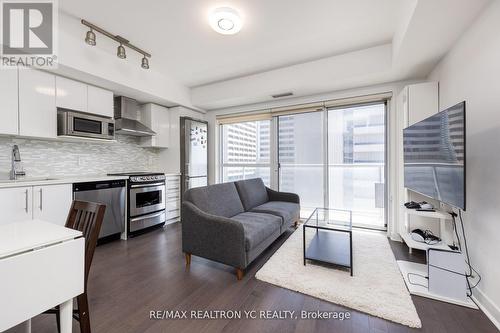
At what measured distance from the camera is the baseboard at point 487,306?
1507mm

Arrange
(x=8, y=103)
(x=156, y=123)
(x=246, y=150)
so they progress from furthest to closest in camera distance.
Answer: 1. (x=246, y=150)
2. (x=156, y=123)
3. (x=8, y=103)

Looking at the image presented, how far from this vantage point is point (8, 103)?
7.52ft

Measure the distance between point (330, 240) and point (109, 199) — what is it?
3.08m

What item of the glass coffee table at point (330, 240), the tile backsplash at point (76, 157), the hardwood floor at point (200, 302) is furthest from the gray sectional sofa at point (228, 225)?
the tile backsplash at point (76, 157)

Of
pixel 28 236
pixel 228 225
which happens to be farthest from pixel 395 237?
pixel 28 236

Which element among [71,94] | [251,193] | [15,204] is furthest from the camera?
[251,193]

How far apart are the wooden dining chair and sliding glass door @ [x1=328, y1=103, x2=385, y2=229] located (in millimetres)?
3467

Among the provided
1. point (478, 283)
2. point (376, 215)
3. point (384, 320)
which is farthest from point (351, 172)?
point (384, 320)

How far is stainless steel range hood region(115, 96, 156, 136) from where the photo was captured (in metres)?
3.43

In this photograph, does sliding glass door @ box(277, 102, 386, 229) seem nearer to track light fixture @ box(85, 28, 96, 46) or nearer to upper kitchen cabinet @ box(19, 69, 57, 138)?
track light fixture @ box(85, 28, 96, 46)

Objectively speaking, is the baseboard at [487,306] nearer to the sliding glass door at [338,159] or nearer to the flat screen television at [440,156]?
the flat screen television at [440,156]

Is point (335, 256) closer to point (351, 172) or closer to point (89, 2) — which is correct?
point (351, 172)

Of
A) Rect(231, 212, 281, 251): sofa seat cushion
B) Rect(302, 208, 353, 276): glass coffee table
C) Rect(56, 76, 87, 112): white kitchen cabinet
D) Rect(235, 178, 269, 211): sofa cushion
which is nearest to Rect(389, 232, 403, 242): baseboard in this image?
Rect(302, 208, 353, 276): glass coffee table

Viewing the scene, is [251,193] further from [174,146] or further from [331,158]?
[174,146]
